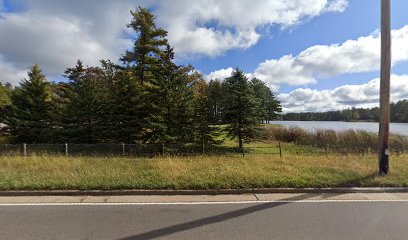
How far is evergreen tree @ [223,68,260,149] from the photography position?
68.0ft

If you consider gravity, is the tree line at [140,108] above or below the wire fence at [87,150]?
above

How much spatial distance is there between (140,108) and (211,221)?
14354 millimetres

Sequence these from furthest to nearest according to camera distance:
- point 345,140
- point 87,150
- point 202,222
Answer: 1. point 345,140
2. point 87,150
3. point 202,222

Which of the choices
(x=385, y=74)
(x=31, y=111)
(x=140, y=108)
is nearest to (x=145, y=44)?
(x=140, y=108)

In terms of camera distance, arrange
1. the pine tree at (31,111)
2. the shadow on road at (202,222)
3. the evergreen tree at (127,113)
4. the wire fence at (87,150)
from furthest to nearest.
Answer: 1. the pine tree at (31,111)
2. the evergreen tree at (127,113)
3. the wire fence at (87,150)
4. the shadow on road at (202,222)

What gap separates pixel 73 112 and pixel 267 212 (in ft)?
60.9

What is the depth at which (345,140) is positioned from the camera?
22984 millimetres

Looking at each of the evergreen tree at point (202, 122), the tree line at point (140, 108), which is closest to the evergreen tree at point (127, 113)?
the tree line at point (140, 108)

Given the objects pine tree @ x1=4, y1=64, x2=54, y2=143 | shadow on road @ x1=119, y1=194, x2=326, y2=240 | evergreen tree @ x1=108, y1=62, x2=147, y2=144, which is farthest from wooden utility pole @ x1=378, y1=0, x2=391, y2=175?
pine tree @ x1=4, y1=64, x2=54, y2=143

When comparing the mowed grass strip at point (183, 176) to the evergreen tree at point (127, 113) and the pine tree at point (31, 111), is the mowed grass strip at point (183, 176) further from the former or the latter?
the pine tree at point (31, 111)

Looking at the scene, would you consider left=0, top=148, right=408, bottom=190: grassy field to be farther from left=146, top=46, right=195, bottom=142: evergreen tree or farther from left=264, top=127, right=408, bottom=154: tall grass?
left=264, top=127, right=408, bottom=154: tall grass

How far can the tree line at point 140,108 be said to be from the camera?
18688mm

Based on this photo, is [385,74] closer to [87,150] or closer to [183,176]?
[183,176]

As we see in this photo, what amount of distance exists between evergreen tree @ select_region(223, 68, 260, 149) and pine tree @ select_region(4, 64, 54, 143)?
14.8 m
